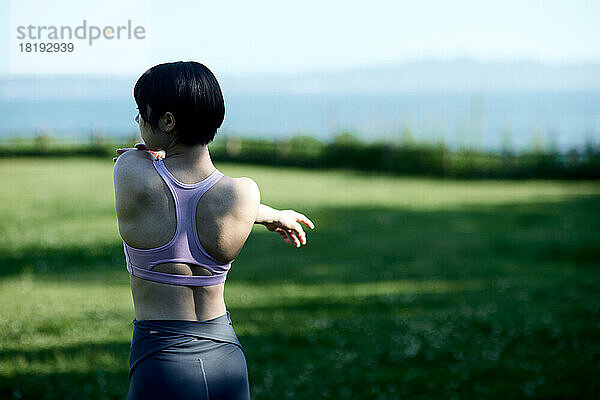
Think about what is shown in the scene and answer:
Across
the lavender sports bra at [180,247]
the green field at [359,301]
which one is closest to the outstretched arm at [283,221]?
the lavender sports bra at [180,247]

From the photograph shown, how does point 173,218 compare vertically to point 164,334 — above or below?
above

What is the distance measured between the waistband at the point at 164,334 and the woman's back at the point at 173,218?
21mm

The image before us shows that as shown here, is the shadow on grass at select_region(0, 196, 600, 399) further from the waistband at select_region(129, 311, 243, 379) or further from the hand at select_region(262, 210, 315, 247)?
the waistband at select_region(129, 311, 243, 379)

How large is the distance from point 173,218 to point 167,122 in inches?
11.2

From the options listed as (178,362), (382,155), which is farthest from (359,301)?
(382,155)

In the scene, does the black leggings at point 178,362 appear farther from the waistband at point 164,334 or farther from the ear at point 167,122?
the ear at point 167,122

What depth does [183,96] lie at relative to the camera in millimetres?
2080

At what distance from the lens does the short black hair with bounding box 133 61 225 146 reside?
6.83 feet

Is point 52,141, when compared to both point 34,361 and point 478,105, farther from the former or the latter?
point 34,361

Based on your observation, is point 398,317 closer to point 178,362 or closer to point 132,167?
point 178,362

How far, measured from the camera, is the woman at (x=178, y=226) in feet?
6.87

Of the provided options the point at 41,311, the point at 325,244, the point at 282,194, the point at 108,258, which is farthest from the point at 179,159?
the point at 282,194

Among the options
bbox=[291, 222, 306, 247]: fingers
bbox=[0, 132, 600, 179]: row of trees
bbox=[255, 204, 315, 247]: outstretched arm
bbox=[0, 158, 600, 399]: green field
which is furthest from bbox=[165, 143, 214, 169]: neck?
bbox=[0, 132, 600, 179]: row of trees

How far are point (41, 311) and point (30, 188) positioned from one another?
1126 cm
